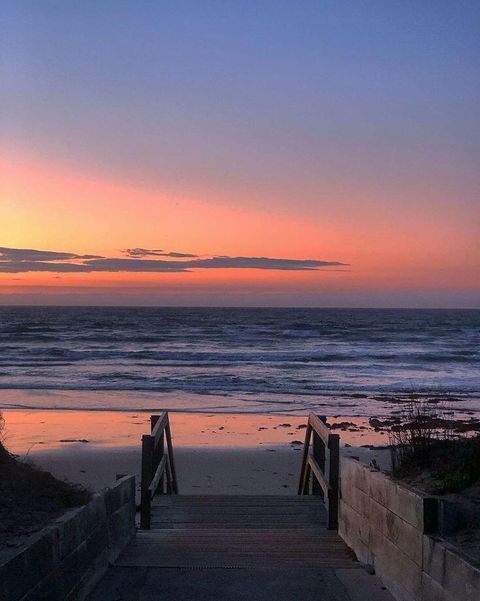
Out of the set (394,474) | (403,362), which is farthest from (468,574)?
(403,362)

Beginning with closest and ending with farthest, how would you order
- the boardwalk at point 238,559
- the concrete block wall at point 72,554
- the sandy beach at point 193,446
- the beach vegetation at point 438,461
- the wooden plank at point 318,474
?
the concrete block wall at point 72,554, the beach vegetation at point 438,461, the boardwalk at point 238,559, the wooden plank at point 318,474, the sandy beach at point 193,446

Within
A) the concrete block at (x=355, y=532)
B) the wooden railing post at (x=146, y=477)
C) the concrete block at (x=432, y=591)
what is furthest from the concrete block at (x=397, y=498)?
the wooden railing post at (x=146, y=477)

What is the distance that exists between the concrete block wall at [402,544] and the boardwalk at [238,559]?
20 centimetres

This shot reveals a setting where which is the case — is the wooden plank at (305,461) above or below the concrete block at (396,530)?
below

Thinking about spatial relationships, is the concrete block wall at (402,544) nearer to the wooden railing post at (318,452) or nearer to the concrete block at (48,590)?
the concrete block at (48,590)

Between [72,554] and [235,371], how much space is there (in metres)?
28.2

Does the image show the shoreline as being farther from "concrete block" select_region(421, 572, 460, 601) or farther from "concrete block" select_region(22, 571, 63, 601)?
"concrete block" select_region(22, 571, 63, 601)

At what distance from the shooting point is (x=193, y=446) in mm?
14164

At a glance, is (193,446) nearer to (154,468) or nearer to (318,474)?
(154,468)

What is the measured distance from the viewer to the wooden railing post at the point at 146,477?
25.9 feet

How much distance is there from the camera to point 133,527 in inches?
263

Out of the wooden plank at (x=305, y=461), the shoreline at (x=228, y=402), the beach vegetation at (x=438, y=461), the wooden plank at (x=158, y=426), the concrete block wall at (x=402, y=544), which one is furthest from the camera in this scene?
the shoreline at (x=228, y=402)

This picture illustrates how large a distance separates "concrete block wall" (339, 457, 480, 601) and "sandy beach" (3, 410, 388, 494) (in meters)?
5.01

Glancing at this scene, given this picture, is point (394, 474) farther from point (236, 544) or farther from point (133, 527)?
point (133, 527)
